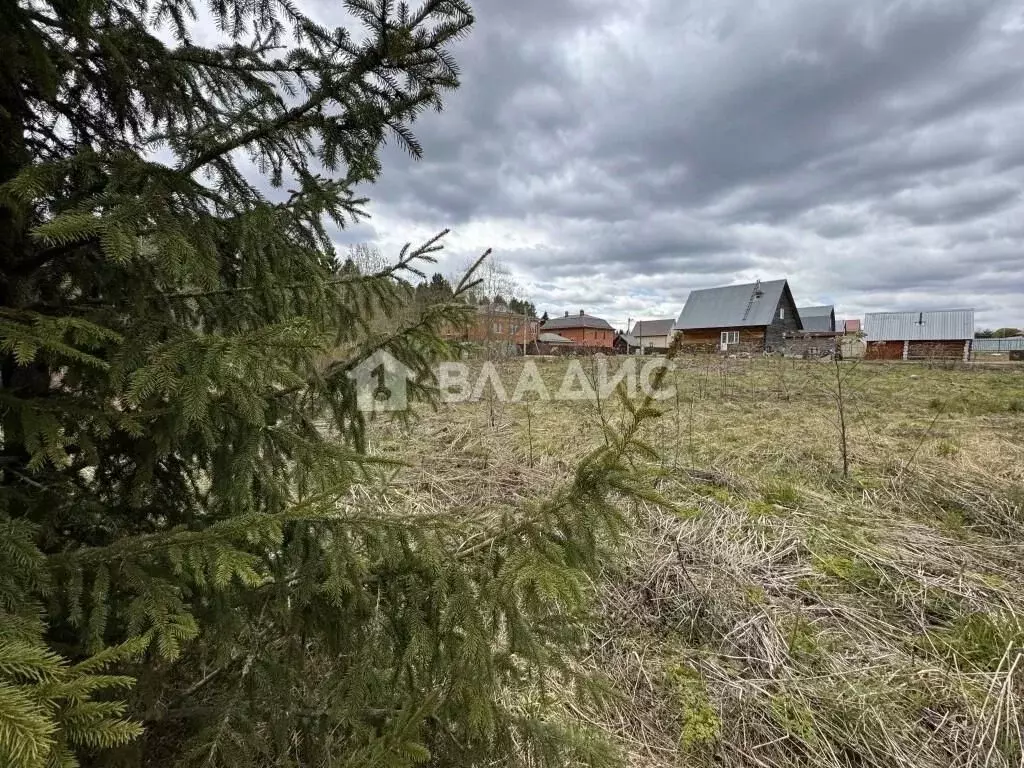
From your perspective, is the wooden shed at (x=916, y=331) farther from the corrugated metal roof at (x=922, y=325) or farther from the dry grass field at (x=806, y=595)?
the dry grass field at (x=806, y=595)

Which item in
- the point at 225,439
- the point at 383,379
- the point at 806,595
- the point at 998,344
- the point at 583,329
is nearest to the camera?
the point at 225,439

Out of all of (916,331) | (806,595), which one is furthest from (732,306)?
(806,595)

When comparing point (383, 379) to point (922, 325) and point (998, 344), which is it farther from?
point (998, 344)

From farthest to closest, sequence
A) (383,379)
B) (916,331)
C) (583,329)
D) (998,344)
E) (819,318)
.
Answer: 1. (583,329)
2. (819,318)
3. (998,344)
4. (916,331)
5. (383,379)

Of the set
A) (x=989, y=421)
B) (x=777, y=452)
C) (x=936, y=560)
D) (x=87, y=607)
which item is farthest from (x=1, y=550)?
(x=989, y=421)

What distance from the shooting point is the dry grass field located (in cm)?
181

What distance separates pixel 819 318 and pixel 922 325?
31.3 ft

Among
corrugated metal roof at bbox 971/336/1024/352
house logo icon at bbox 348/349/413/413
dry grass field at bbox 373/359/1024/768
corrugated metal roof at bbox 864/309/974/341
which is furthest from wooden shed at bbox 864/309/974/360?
house logo icon at bbox 348/349/413/413

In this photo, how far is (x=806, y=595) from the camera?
2551 millimetres

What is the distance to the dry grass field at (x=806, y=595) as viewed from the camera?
181 centimetres

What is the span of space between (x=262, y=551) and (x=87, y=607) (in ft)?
1.30

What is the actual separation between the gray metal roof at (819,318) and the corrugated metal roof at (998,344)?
339 inches

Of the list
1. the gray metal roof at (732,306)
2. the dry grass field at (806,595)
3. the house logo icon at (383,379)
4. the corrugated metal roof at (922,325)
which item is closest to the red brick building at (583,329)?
the gray metal roof at (732,306)

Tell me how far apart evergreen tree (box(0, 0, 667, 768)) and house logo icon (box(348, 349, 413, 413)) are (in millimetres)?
58
